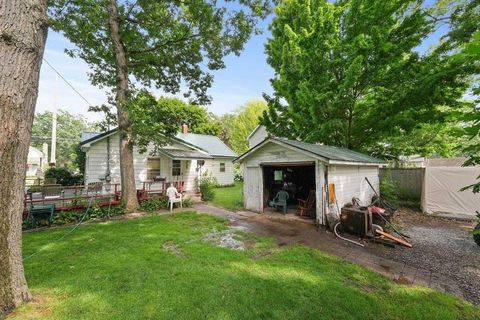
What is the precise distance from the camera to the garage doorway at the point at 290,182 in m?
11.5

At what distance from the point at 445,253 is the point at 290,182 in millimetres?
7662

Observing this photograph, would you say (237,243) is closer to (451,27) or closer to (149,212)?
(149,212)

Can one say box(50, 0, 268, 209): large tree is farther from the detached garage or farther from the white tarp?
the white tarp

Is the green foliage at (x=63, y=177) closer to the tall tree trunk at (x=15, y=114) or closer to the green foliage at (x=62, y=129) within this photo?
the tall tree trunk at (x=15, y=114)

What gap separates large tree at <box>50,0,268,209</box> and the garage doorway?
20.9ft

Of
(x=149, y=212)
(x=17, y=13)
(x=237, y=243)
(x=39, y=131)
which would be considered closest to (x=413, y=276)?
(x=237, y=243)

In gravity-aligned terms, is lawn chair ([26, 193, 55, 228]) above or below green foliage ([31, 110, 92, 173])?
below

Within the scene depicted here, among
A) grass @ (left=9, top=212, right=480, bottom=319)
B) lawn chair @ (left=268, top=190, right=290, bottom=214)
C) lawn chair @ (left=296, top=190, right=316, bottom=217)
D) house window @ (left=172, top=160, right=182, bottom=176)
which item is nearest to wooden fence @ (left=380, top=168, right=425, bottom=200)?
lawn chair @ (left=296, top=190, right=316, bottom=217)

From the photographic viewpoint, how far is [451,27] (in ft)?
33.7

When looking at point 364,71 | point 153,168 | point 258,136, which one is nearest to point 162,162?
point 153,168

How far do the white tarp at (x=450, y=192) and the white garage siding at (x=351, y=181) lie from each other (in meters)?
2.17

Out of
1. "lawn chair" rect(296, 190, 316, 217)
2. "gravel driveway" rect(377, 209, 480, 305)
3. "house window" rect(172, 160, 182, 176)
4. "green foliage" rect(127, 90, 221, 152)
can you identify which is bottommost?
"gravel driveway" rect(377, 209, 480, 305)

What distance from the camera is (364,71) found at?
11.9m

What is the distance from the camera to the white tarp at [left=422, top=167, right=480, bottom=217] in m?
9.35
